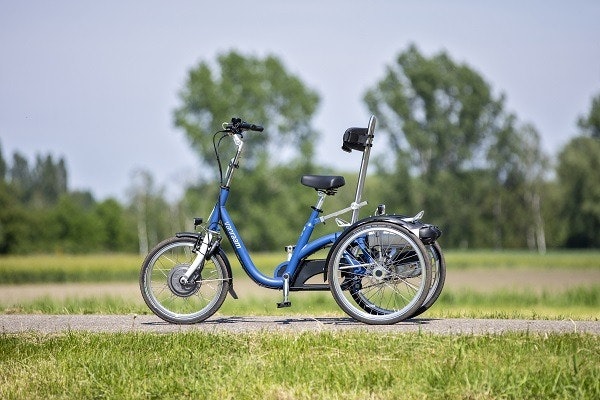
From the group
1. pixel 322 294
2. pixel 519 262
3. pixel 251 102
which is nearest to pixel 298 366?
pixel 322 294

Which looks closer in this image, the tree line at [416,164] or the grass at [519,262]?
the grass at [519,262]

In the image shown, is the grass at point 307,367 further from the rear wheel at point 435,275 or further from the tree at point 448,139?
the tree at point 448,139

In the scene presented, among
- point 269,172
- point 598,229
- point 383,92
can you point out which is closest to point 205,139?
point 269,172

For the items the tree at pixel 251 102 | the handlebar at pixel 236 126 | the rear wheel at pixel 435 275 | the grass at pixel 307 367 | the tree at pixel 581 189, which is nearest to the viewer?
the grass at pixel 307 367

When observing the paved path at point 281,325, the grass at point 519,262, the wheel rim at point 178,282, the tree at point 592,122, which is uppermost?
the tree at point 592,122

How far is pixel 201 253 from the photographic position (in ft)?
27.6

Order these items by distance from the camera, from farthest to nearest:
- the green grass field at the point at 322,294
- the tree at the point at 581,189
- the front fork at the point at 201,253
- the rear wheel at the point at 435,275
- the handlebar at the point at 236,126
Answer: the tree at the point at 581,189, the green grass field at the point at 322,294, the handlebar at the point at 236,126, the front fork at the point at 201,253, the rear wheel at the point at 435,275

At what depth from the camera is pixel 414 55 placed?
60.2 metres

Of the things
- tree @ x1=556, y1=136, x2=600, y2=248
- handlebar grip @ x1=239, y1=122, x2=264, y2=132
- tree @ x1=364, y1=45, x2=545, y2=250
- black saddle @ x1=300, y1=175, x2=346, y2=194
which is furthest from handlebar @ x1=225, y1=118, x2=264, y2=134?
tree @ x1=556, y1=136, x2=600, y2=248

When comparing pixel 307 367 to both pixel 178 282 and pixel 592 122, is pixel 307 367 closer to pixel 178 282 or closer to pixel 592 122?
pixel 178 282

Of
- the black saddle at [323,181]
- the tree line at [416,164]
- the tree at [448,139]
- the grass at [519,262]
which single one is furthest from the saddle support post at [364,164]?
the tree at [448,139]

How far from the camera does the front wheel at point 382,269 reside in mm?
7816

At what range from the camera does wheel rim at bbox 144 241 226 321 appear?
27.4 ft

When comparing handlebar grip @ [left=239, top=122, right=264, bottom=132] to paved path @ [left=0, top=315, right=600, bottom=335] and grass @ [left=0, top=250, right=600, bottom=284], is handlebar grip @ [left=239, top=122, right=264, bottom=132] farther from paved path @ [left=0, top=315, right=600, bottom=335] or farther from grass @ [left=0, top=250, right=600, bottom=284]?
grass @ [left=0, top=250, right=600, bottom=284]
